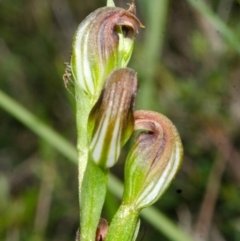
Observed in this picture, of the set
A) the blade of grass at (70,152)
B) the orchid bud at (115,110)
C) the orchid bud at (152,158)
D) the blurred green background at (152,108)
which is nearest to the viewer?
the orchid bud at (115,110)

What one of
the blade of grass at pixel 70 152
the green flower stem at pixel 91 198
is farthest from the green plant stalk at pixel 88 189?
the blade of grass at pixel 70 152

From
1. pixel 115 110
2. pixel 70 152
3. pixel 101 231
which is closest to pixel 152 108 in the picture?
pixel 70 152

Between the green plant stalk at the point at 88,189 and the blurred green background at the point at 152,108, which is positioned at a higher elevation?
the green plant stalk at the point at 88,189

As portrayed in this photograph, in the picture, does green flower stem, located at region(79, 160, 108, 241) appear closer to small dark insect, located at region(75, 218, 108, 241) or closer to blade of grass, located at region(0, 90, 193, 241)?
small dark insect, located at region(75, 218, 108, 241)

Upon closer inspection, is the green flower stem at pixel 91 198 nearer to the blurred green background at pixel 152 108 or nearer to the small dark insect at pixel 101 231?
the small dark insect at pixel 101 231

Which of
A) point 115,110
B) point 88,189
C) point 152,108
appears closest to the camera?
point 115,110

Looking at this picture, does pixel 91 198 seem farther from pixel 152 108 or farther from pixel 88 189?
pixel 152 108

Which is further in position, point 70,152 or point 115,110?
point 70,152

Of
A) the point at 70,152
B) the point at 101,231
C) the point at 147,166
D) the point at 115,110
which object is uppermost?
the point at 115,110
